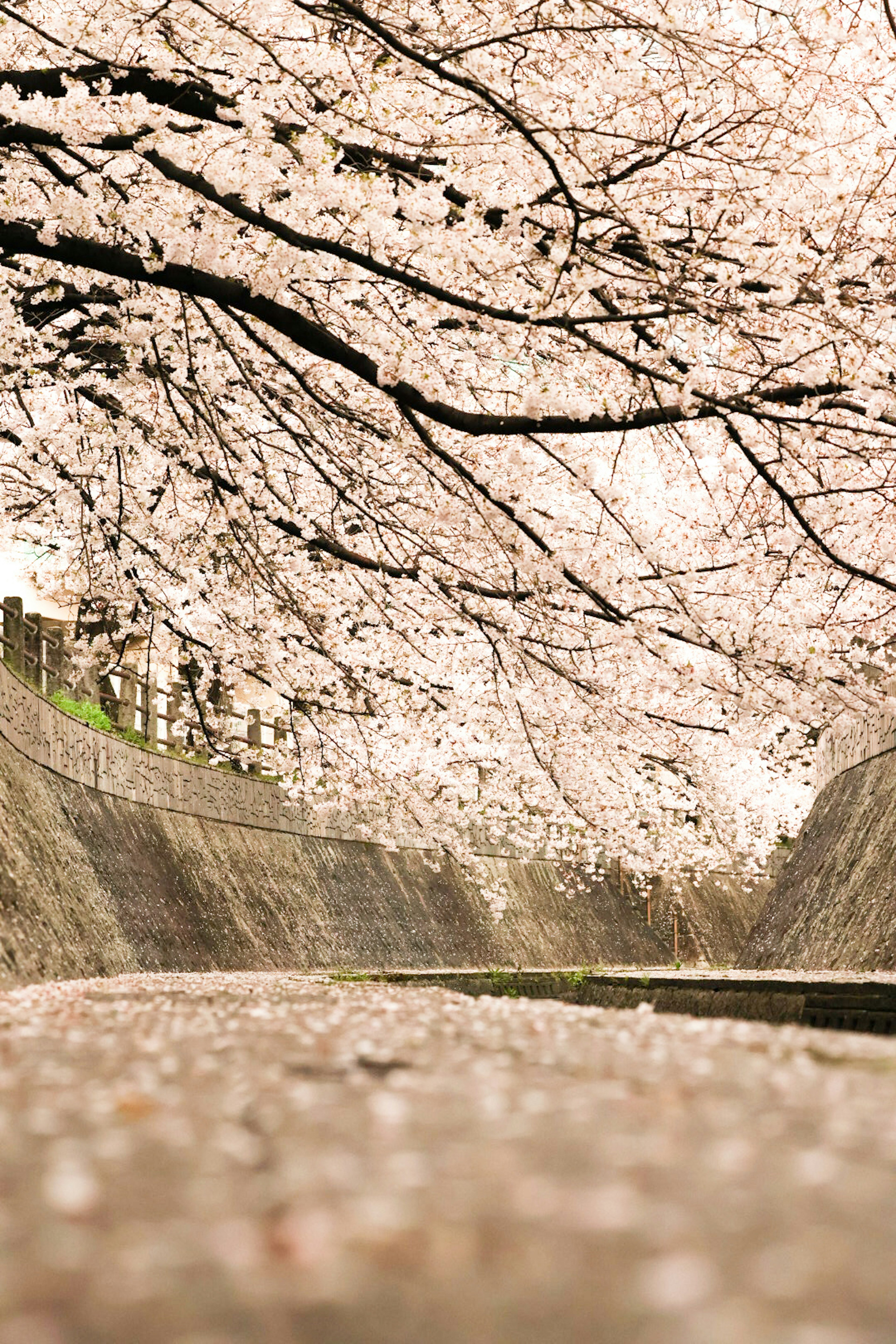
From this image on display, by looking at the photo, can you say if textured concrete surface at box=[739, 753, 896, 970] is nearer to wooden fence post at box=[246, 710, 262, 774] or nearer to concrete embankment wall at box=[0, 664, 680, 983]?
concrete embankment wall at box=[0, 664, 680, 983]

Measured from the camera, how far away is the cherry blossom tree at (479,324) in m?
7.64

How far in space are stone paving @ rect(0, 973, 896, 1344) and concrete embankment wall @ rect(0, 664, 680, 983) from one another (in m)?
6.83

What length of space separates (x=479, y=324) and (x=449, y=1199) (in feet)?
21.5

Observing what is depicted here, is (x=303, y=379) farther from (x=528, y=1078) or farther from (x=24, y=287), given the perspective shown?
(x=528, y=1078)

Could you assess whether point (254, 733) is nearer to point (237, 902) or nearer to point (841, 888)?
point (237, 902)

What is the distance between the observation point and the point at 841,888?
659 inches

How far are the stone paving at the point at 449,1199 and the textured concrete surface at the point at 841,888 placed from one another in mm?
11090

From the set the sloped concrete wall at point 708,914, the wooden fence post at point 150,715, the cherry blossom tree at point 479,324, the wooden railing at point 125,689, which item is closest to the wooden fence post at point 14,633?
the wooden railing at point 125,689

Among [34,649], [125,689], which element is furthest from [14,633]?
[125,689]

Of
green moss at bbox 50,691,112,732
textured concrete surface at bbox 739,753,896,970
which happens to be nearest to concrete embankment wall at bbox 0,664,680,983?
green moss at bbox 50,691,112,732

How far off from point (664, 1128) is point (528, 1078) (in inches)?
29.5

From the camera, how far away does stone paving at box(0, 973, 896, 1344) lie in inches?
68.8

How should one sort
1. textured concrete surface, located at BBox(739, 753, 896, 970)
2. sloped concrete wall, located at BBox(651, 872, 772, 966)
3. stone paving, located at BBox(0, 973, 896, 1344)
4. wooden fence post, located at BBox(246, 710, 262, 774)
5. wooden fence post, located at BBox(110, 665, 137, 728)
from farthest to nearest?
sloped concrete wall, located at BBox(651, 872, 772, 966) → wooden fence post, located at BBox(246, 710, 262, 774) → wooden fence post, located at BBox(110, 665, 137, 728) → textured concrete surface, located at BBox(739, 753, 896, 970) → stone paving, located at BBox(0, 973, 896, 1344)

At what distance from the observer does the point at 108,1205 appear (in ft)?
7.20
